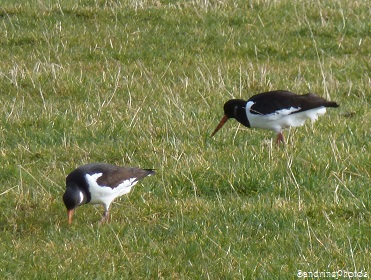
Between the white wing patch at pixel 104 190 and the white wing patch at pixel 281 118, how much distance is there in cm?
231

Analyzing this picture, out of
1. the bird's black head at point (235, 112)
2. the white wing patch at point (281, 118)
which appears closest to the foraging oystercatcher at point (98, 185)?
the bird's black head at point (235, 112)

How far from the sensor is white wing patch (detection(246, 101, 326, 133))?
921 cm

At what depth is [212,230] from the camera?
22.4 ft

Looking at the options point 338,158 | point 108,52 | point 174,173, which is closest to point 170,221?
point 174,173

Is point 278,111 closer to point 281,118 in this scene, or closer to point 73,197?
point 281,118

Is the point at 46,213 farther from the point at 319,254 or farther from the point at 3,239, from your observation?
the point at 319,254

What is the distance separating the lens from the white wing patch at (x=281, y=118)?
30.2 ft

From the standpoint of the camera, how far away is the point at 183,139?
9148 millimetres

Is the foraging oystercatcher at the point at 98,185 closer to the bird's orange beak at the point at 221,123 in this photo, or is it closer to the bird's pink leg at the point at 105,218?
the bird's pink leg at the point at 105,218

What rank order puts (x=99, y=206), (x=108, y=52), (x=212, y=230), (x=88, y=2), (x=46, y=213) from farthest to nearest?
(x=88, y=2)
(x=108, y=52)
(x=99, y=206)
(x=46, y=213)
(x=212, y=230)

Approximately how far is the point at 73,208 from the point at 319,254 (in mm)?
2124

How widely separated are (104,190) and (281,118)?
2724mm

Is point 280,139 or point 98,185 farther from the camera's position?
point 280,139
